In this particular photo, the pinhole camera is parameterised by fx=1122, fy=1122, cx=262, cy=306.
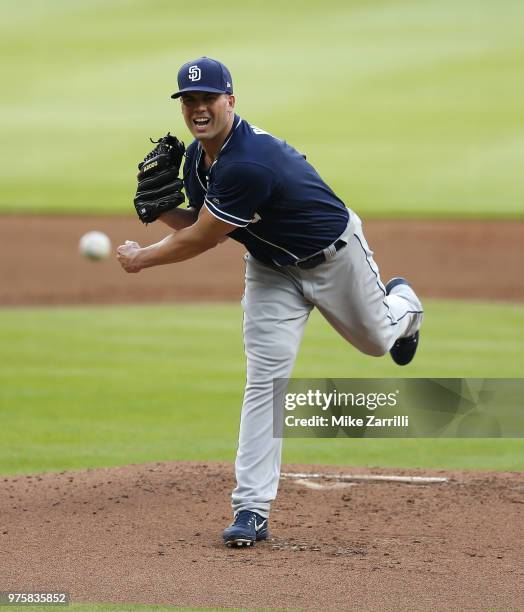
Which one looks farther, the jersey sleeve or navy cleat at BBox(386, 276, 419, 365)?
navy cleat at BBox(386, 276, 419, 365)

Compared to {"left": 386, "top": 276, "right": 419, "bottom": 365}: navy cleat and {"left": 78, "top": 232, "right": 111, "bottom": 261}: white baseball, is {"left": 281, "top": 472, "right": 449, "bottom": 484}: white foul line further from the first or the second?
{"left": 78, "top": 232, "right": 111, "bottom": 261}: white baseball

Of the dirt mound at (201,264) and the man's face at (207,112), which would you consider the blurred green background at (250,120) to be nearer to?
the dirt mound at (201,264)

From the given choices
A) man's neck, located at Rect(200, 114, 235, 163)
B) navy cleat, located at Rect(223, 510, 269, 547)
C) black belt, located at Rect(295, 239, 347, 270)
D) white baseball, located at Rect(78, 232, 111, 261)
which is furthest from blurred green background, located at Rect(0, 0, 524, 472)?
man's neck, located at Rect(200, 114, 235, 163)

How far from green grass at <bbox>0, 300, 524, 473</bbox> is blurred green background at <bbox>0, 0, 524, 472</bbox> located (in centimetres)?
3

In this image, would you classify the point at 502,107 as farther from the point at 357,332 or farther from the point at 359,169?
the point at 357,332

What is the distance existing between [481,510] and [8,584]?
8.52ft

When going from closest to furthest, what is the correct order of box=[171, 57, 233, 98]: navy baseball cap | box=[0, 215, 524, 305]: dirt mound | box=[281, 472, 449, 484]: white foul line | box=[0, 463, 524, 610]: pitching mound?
box=[0, 463, 524, 610]: pitching mound → box=[171, 57, 233, 98]: navy baseball cap → box=[281, 472, 449, 484]: white foul line → box=[0, 215, 524, 305]: dirt mound

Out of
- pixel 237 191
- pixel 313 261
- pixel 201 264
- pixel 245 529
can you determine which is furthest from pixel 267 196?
pixel 201 264

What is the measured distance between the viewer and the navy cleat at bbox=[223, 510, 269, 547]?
491 centimetres

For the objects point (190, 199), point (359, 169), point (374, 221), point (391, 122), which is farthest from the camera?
point (391, 122)

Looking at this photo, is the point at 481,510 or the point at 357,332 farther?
the point at 481,510

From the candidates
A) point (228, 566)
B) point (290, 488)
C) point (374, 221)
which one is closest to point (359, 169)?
point (374, 221)

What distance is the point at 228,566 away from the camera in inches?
180

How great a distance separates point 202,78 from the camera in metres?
4.70
